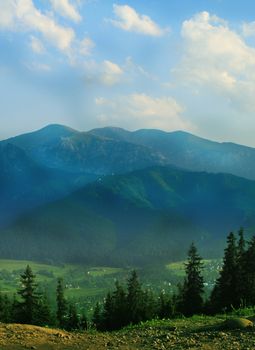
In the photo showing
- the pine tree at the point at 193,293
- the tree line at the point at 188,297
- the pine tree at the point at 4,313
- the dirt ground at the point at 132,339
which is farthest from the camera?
the pine tree at the point at 4,313

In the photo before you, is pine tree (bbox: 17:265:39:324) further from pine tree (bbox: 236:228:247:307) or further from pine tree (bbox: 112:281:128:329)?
pine tree (bbox: 236:228:247:307)

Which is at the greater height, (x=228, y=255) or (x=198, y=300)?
(x=228, y=255)

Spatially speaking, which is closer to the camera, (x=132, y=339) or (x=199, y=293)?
(x=132, y=339)

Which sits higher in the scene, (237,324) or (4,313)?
(237,324)

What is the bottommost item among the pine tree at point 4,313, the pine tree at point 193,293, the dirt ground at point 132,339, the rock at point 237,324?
the pine tree at point 4,313

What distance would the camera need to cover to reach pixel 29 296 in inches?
3125

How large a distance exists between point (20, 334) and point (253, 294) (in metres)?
49.2

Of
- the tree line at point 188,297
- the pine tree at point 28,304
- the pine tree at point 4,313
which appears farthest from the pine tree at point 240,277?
the pine tree at point 4,313

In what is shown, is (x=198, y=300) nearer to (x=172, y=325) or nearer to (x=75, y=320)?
(x=75, y=320)

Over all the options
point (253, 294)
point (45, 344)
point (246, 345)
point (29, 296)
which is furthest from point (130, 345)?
point (29, 296)

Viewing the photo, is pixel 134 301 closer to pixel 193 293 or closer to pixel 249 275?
pixel 193 293

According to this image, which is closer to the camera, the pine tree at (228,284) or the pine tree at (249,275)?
the pine tree at (249,275)

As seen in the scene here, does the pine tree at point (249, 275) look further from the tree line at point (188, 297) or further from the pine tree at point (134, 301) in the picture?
the pine tree at point (134, 301)

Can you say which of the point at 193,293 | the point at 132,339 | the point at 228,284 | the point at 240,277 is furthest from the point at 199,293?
the point at 132,339
